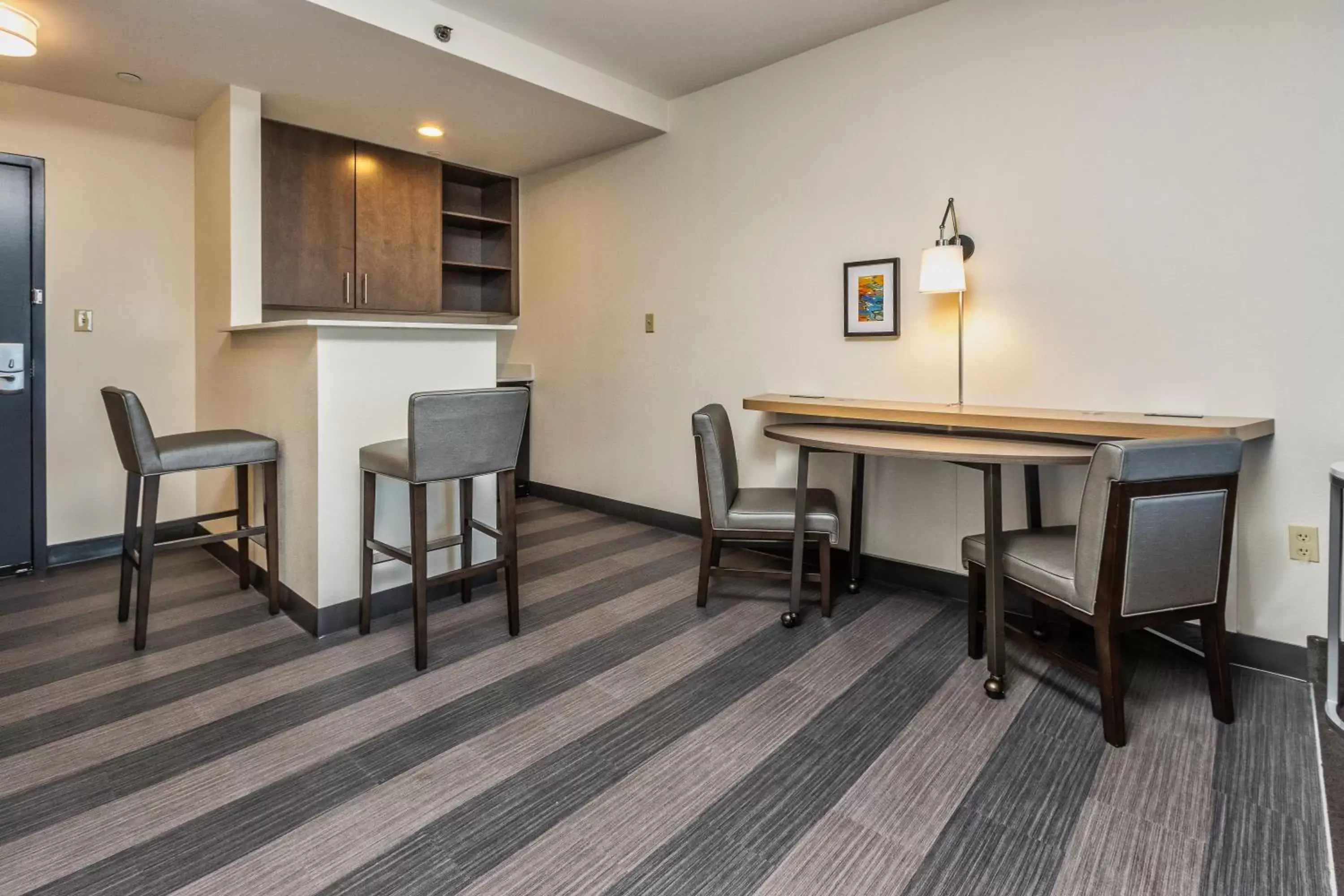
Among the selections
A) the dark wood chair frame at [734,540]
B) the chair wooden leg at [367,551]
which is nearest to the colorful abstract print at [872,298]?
the dark wood chair frame at [734,540]

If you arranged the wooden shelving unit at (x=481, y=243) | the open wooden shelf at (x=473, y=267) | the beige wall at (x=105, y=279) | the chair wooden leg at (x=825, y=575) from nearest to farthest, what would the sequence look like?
the chair wooden leg at (x=825, y=575) < the beige wall at (x=105, y=279) < the open wooden shelf at (x=473, y=267) < the wooden shelving unit at (x=481, y=243)

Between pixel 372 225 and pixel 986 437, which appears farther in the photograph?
pixel 372 225

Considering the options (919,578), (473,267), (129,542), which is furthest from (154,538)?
(919,578)

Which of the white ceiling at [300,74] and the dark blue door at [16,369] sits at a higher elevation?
the white ceiling at [300,74]

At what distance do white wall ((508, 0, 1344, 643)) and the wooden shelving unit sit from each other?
1063mm

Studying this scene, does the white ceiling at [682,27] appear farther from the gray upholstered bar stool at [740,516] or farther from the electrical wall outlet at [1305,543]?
the electrical wall outlet at [1305,543]

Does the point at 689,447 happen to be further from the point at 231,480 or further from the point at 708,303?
the point at 231,480

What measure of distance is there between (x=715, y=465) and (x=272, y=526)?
5.91 ft

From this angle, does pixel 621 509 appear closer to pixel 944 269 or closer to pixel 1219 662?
pixel 944 269

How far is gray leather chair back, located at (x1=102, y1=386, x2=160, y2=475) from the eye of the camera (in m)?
2.42

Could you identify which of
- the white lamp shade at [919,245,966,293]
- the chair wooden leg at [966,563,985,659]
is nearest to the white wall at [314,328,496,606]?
the white lamp shade at [919,245,966,293]

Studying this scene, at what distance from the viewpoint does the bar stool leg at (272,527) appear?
2752mm

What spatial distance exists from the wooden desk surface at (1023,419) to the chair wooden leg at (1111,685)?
24.7 inches

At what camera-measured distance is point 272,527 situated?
2764 mm
